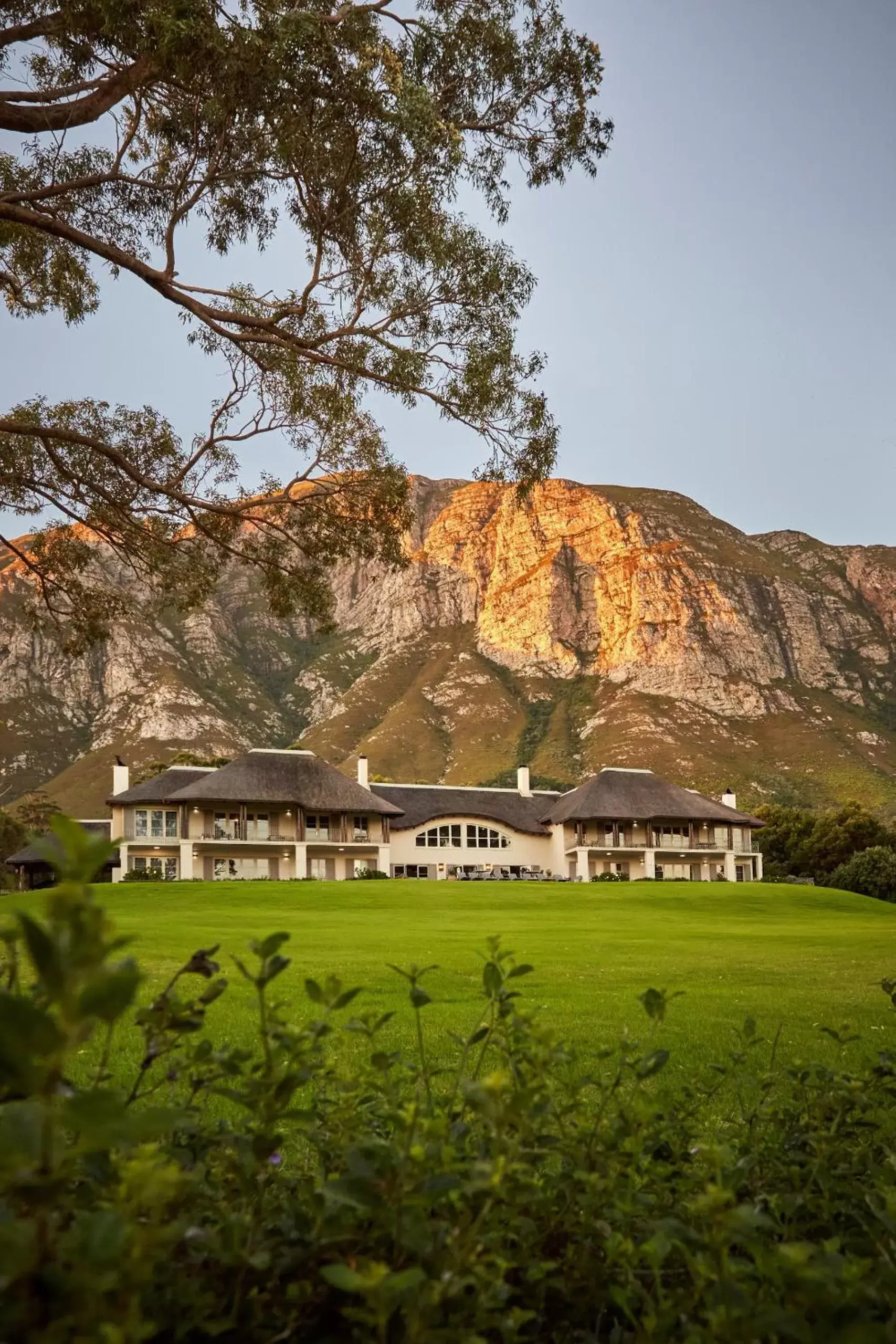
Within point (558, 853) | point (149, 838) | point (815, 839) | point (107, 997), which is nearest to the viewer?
point (107, 997)

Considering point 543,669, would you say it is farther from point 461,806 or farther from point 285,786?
point 285,786

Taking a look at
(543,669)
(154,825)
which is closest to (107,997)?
(154,825)

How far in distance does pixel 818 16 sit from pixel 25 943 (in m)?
18.6

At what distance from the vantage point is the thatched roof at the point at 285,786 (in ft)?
177

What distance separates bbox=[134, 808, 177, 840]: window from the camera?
56375 mm

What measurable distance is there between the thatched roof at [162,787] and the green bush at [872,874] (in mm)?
41665

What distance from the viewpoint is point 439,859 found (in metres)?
61.2

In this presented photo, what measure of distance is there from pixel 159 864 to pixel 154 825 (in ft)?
7.78

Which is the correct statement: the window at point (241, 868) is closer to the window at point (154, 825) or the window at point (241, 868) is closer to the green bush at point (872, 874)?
the window at point (154, 825)

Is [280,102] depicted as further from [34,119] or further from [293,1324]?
[293,1324]

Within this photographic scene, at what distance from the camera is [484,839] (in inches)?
2467

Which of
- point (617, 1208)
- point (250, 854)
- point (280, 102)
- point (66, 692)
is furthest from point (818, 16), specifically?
point (66, 692)

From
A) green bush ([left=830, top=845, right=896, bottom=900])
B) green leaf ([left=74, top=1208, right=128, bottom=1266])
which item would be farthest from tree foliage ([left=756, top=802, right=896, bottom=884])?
green leaf ([left=74, top=1208, right=128, bottom=1266])

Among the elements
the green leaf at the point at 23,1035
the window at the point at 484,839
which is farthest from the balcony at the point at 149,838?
the green leaf at the point at 23,1035
